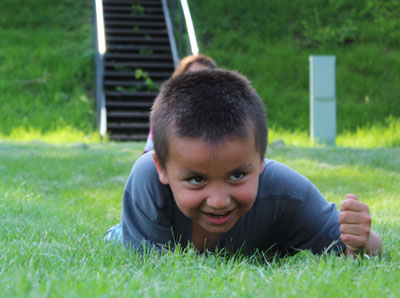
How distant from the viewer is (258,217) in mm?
2625

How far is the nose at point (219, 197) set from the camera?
212 centimetres

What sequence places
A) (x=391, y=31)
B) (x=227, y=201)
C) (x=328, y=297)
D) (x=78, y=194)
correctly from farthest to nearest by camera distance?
(x=391, y=31)
(x=78, y=194)
(x=227, y=201)
(x=328, y=297)

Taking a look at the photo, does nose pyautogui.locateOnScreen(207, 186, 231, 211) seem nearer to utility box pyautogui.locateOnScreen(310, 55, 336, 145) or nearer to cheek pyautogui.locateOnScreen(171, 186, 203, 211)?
cheek pyautogui.locateOnScreen(171, 186, 203, 211)

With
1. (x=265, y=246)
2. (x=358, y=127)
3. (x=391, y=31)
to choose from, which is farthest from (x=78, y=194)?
(x=391, y=31)

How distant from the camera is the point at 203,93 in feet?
7.50

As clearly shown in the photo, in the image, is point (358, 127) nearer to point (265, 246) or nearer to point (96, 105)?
Result: point (96, 105)

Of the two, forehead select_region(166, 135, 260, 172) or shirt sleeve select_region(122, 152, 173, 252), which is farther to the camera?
shirt sleeve select_region(122, 152, 173, 252)

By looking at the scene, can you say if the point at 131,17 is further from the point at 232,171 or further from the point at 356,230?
the point at 232,171

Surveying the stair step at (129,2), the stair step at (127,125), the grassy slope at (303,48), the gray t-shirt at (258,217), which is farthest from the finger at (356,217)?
the stair step at (129,2)

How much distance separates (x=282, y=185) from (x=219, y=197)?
609 millimetres

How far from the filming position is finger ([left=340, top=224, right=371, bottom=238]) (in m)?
2.45

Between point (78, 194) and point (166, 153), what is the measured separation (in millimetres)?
3169

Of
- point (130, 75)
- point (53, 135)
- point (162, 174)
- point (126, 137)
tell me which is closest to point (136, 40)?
point (130, 75)

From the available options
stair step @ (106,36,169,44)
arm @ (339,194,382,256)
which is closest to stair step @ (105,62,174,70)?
stair step @ (106,36,169,44)
